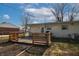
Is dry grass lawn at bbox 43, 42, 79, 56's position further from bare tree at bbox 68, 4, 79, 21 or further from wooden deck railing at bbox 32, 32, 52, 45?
bare tree at bbox 68, 4, 79, 21

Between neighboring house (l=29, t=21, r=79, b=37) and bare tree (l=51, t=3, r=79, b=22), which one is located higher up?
bare tree (l=51, t=3, r=79, b=22)

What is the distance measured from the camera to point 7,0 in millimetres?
5176

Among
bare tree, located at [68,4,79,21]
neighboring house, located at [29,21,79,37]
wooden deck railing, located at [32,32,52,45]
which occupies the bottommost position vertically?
wooden deck railing, located at [32,32,52,45]

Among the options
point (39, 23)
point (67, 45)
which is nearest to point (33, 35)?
point (39, 23)

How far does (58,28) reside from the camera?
602 cm

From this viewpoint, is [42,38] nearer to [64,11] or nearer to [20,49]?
[20,49]

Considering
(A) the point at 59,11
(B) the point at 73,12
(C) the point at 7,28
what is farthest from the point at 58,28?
(C) the point at 7,28

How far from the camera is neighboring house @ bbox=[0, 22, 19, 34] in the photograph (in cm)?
534

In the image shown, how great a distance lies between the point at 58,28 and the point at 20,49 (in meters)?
1.60

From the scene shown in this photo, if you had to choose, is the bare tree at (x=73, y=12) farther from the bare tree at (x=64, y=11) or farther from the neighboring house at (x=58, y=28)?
the neighboring house at (x=58, y=28)

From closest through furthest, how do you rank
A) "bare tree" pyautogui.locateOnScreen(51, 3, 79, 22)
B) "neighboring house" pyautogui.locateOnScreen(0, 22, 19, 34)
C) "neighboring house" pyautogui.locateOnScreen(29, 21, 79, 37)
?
"bare tree" pyautogui.locateOnScreen(51, 3, 79, 22), "neighboring house" pyautogui.locateOnScreen(0, 22, 19, 34), "neighboring house" pyautogui.locateOnScreen(29, 21, 79, 37)

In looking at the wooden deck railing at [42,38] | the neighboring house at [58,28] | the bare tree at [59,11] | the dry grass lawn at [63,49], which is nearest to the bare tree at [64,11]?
the bare tree at [59,11]

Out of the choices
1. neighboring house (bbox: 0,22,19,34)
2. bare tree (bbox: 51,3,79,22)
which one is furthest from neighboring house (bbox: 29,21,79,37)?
neighboring house (bbox: 0,22,19,34)

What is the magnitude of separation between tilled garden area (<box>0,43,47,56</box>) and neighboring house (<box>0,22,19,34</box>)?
43 cm
